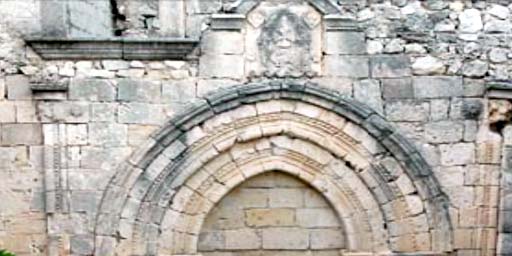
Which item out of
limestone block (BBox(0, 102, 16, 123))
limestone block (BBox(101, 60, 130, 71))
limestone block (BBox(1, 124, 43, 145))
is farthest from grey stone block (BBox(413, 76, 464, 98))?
limestone block (BBox(0, 102, 16, 123))

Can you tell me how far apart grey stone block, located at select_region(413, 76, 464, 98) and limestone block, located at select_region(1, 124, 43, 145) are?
3.43m

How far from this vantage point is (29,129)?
888 centimetres

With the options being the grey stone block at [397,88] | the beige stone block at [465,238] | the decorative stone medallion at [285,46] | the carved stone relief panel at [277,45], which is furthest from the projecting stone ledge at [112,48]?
the beige stone block at [465,238]

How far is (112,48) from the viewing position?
347 inches

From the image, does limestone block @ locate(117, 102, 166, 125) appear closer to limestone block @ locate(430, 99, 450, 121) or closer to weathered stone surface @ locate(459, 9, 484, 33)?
limestone block @ locate(430, 99, 450, 121)

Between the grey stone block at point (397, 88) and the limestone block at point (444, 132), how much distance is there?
0.35 metres

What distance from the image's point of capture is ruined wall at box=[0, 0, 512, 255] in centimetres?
882

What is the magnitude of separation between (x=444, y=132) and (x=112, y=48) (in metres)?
3.10

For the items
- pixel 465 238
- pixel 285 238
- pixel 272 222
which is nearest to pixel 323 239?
pixel 285 238

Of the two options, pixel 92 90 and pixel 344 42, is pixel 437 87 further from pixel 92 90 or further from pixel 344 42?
pixel 92 90

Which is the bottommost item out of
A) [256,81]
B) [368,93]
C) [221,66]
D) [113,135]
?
[113,135]

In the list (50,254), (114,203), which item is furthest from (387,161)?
(50,254)

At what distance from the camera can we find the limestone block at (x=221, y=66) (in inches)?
351

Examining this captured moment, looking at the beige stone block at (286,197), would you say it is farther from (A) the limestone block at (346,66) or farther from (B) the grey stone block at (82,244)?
(B) the grey stone block at (82,244)
